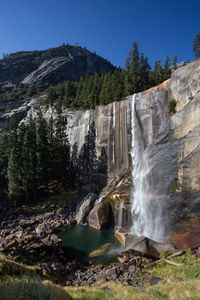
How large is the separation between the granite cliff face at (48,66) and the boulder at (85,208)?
110507mm

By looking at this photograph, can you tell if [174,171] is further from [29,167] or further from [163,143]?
[29,167]

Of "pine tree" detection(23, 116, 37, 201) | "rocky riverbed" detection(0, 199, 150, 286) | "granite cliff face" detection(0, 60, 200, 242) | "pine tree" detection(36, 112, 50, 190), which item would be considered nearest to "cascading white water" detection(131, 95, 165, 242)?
"granite cliff face" detection(0, 60, 200, 242)

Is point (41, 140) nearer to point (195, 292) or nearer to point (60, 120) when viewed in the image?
point (60, 120)

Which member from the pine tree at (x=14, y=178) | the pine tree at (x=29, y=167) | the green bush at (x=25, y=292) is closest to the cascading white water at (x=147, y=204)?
the green bush at (x=25, y=292)

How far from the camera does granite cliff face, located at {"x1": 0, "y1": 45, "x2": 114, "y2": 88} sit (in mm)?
128750

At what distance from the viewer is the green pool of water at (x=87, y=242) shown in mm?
17344

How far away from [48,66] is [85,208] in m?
134

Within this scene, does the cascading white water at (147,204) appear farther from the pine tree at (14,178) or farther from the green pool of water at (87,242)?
the pine tree at (14,178)

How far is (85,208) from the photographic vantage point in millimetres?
28750

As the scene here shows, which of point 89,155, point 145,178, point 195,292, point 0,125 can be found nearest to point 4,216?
point 89,155

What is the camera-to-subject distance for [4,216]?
96.0ft

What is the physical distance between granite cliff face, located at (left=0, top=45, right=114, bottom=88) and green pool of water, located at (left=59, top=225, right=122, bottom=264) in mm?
116426

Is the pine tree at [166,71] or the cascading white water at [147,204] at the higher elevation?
the pine tree at [166,71]

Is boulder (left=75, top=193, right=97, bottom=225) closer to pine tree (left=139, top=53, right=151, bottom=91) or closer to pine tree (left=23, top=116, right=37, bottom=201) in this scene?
pine tree (left=23, top=116, right=37, bottom=201)
